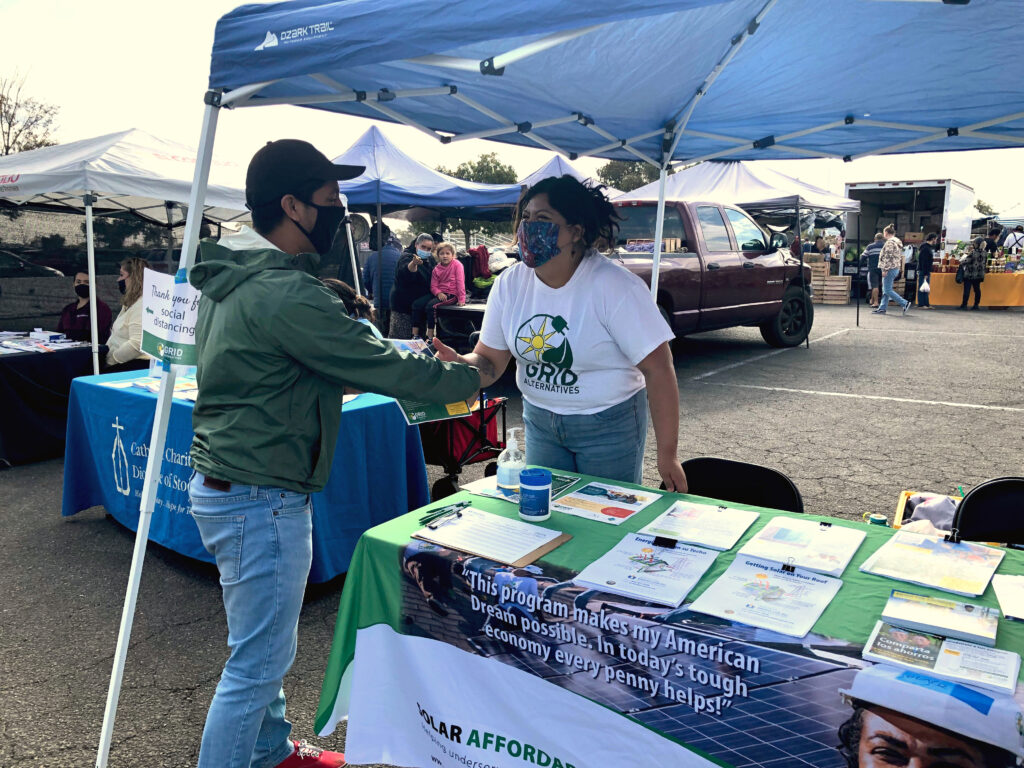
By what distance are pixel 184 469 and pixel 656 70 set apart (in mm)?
3102

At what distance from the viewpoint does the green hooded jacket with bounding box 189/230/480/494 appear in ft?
5.67

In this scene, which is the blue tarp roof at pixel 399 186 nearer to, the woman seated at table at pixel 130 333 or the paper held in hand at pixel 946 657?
the woman seated at table at pixel 130 333

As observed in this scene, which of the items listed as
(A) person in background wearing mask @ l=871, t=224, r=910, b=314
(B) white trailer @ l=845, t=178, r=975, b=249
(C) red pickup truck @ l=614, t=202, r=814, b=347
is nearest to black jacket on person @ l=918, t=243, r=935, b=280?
(A) person in background wearing mask @ l=871, t=224, r=910, b=314

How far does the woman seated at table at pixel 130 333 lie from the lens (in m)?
5.94

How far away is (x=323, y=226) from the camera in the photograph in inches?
78.2

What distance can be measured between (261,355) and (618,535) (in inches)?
42.7

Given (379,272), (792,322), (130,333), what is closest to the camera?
(130,333)

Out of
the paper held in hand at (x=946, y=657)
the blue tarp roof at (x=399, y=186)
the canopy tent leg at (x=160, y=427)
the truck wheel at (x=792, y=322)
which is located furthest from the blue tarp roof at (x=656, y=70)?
the blue tarp roof at (x=399, y=186)

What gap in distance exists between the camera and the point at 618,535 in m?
2.01

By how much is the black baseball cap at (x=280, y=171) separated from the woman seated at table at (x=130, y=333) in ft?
15.3

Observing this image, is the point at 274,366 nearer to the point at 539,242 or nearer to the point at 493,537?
the point at 493,537

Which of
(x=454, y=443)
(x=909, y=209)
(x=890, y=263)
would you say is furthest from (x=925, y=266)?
(x=454, y=443)

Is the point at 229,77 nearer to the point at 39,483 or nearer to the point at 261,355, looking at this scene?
the point at 261,355

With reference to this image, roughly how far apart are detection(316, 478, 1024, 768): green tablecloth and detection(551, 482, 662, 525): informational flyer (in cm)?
4
